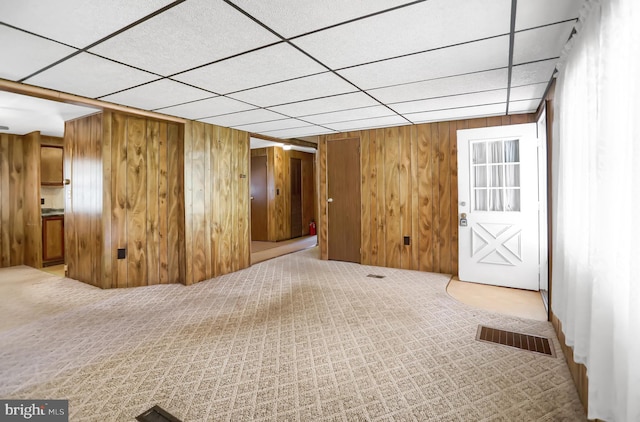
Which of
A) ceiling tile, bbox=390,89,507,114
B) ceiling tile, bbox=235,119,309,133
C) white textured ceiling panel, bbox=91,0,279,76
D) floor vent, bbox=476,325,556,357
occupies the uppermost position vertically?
ceiling tile, bbox=235,119,309,133

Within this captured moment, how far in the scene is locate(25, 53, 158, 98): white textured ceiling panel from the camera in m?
2.43

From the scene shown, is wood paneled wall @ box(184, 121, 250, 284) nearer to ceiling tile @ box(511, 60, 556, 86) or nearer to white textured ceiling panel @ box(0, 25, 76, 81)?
white textured ceiling panel @ box(0, 25, 76, 81)

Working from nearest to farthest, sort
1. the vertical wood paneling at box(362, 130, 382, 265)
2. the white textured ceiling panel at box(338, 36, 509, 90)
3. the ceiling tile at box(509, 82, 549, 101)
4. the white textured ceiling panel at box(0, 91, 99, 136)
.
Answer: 1. the white textured ceiling panel at box(338, 36, 509, 90)
2. the ceiling tile at box(509, 82, 549, 101)
3. the white textured ceiling panel at box(0, 91, 99, 136)
4. the vertical wood paneling at box(362, 130, 382, 265)

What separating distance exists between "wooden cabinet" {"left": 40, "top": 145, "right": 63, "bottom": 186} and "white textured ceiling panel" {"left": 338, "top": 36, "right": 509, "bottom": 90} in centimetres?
598

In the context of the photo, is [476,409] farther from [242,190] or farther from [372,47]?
[242,190]

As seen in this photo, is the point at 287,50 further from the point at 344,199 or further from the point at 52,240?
the point at 52,240

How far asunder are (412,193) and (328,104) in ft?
7.19

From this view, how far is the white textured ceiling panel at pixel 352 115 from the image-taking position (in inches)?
156

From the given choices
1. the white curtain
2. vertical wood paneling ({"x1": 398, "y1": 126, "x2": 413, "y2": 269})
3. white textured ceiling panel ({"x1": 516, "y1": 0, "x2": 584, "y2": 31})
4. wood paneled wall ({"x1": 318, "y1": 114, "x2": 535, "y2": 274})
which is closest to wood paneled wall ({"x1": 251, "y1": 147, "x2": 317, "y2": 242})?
wood paneled wall ({"x1": 318, "y1": 114, "x2": 535, "y2": 274})

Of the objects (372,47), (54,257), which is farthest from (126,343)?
(54,257)

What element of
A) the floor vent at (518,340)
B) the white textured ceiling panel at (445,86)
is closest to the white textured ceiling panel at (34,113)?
the white textured ceiling panel at (445,86)

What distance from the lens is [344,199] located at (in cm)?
576

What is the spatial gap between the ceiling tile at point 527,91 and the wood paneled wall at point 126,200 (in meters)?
4.09

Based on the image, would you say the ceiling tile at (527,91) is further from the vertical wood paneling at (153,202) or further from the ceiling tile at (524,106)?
the vertical wood paneling at (153,202)
